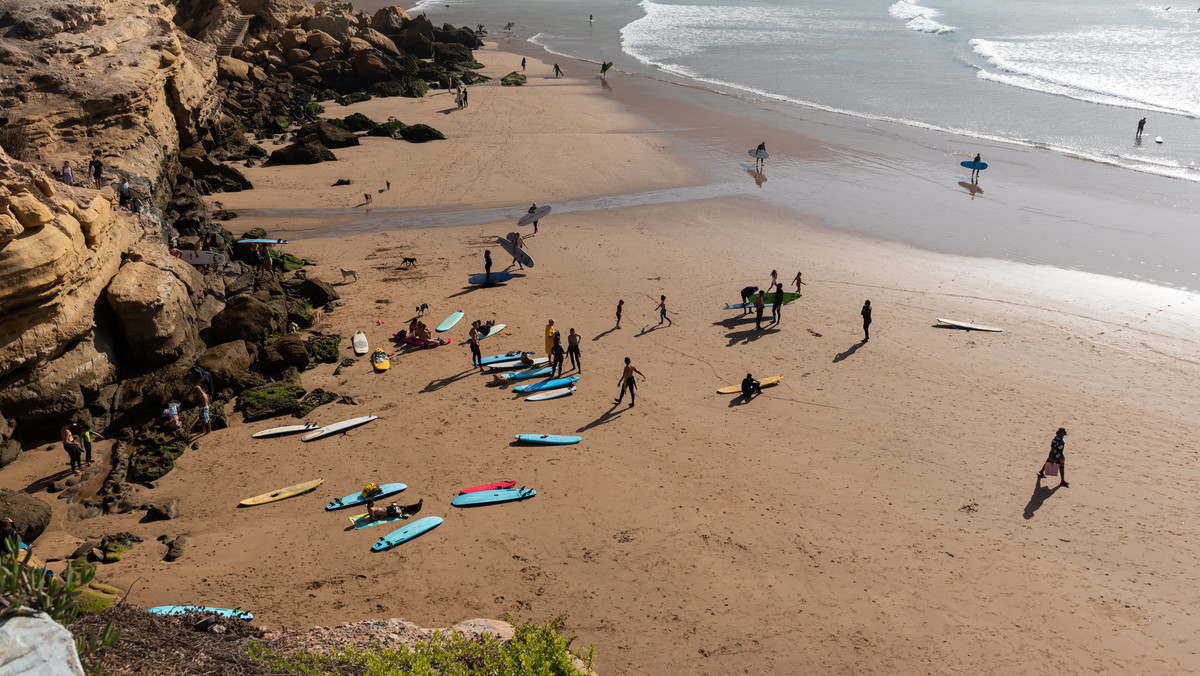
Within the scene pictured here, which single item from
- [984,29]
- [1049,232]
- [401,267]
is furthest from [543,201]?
[984,29]

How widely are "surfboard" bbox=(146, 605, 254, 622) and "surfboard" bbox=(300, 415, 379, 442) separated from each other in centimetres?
469

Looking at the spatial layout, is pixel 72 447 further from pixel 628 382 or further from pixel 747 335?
pixel 747 335

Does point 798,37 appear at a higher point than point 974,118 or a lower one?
higher

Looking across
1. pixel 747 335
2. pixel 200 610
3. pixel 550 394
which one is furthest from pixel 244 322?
pixel 747 335

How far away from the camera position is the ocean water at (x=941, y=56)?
35812mm

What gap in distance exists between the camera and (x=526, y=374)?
16.6m

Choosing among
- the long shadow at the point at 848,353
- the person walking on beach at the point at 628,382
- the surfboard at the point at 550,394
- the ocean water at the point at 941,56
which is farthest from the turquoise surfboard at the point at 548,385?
the ocean water at the point at 941,56

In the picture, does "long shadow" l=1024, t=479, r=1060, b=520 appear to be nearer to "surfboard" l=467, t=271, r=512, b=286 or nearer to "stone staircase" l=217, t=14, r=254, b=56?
"surfboard" l=467, t=271, r=512, b=286

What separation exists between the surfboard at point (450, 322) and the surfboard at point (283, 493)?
652 cm

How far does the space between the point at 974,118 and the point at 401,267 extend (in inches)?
1180

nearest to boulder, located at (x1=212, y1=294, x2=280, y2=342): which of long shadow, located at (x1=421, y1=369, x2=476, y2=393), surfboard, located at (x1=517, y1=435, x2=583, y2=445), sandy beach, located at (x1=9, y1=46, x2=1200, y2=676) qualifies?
sandy beach, located at (x1=9, y1=46, x2=1200, y2=676)

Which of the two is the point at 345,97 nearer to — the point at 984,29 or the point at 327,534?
the point at 327,534

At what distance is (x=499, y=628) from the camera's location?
898 centimetres

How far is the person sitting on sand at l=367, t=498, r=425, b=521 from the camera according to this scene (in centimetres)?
1181
